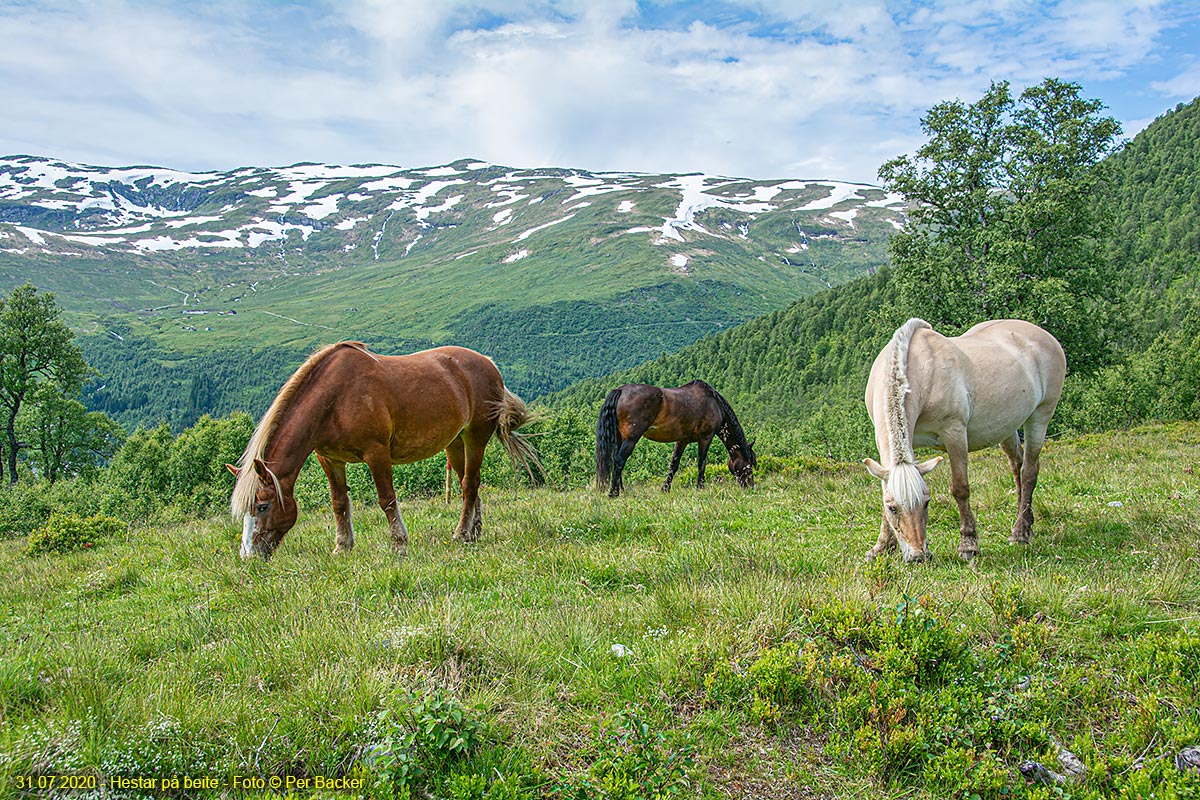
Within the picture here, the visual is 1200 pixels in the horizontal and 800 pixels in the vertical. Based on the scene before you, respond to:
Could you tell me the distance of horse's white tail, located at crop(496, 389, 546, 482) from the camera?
10.3 m

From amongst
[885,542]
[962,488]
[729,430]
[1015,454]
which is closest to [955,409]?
[962,488]

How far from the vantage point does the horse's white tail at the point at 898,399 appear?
263 inches

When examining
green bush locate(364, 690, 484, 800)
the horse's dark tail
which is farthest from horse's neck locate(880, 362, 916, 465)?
the horse's dark tail

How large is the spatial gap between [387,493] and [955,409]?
290 inches

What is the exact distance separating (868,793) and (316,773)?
3.01 m

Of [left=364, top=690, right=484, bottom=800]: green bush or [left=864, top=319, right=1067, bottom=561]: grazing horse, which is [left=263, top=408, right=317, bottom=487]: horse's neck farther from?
[left=864, top=319, right=1067, bottom=561]: grazing horse

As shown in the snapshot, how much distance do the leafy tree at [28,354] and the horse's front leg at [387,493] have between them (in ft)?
170

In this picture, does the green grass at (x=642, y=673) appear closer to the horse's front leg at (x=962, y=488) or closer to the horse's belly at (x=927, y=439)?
the horse's front leg at (x=962, y=488)

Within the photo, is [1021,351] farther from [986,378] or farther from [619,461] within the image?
[619,461]

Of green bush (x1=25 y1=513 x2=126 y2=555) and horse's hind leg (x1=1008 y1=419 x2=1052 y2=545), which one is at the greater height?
horse's hind leg (x1=1008 y1=419 x2=1052 y2=545)

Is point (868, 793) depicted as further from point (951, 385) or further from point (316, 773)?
point (951, 385)

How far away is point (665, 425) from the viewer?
15500 mm

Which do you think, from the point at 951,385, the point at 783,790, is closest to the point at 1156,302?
the point at 951,385

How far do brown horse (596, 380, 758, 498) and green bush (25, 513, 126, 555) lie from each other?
9848 millimetres
